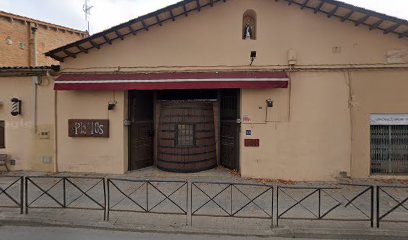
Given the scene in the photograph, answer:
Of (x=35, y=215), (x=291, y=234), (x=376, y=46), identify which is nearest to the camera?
(x=291, y=234)

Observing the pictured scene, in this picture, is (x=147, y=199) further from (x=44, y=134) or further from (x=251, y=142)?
(x=44, y=134)

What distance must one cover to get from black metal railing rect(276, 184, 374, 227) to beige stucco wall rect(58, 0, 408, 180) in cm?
146

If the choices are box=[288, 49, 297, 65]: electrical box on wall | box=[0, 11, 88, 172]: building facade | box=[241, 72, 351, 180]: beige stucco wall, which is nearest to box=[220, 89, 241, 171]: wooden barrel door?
box=[241, 72, 351, 180]: beige stucco wall

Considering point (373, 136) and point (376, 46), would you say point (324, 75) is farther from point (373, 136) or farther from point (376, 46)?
point (373, 136)

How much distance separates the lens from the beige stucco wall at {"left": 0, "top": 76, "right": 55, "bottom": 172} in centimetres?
956

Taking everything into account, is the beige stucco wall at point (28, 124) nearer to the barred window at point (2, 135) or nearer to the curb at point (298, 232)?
the barred window at point (2, 135)

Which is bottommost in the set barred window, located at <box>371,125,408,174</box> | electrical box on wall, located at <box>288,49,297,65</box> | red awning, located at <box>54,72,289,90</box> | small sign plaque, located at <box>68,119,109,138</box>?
barred window, located at <box>371,125,408,174</box>

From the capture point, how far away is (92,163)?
31.1ft

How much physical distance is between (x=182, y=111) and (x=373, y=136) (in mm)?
6625

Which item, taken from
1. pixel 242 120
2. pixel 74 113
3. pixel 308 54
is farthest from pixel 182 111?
pixel 308 54

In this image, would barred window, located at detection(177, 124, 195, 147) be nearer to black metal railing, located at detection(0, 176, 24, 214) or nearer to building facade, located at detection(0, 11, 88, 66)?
black metal railing, located at detection(0, 176, 24, 214)

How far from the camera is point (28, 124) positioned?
964 centimetres

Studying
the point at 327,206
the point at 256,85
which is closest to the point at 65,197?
the point at 256,85

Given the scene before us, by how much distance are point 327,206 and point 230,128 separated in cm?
438
